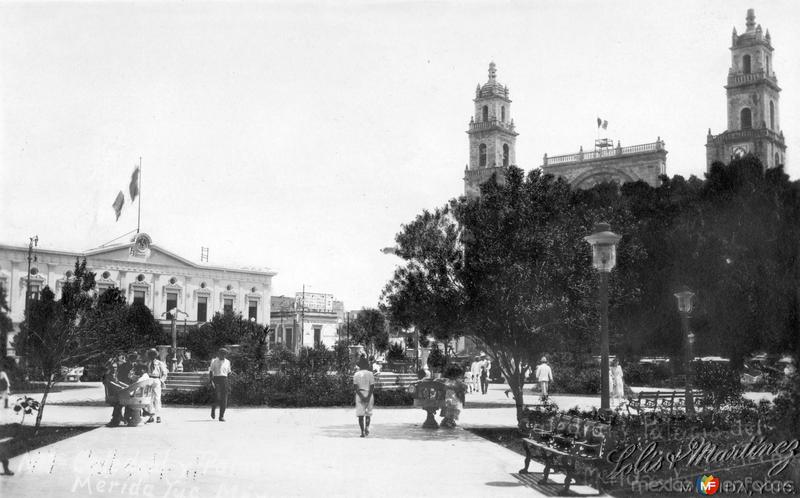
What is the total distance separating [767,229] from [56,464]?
23.1 meters

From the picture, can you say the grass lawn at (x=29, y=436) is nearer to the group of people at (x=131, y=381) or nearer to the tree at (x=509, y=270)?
the group of people at (x=131, y=381)

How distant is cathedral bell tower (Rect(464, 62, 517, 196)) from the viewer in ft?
207

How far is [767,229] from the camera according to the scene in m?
25.7

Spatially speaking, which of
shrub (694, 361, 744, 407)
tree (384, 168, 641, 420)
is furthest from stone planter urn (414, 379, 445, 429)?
shrub (694, 361, 744, 407)

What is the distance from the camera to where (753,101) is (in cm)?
5128

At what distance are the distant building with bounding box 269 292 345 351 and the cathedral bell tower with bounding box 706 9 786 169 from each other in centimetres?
3369

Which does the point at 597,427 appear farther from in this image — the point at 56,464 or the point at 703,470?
the point at 56,464

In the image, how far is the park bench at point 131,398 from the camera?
539 inches

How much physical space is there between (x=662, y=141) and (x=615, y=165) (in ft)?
11.5

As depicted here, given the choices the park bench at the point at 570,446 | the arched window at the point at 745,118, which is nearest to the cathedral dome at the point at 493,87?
the arched window at the point at 745,118

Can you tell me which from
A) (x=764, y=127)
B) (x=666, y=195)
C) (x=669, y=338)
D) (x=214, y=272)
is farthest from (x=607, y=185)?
(x=214, y=272)

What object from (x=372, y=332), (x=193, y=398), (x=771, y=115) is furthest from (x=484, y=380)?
(x=771, y=115)

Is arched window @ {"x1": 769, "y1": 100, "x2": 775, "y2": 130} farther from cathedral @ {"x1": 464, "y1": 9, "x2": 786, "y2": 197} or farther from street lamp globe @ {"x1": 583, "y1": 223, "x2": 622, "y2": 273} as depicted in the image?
street lamp globe @ {"x1": 583, "y1": 223, "x2": 622, "y2": 273}

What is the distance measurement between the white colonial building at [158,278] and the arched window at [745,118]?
3509 centimetres
